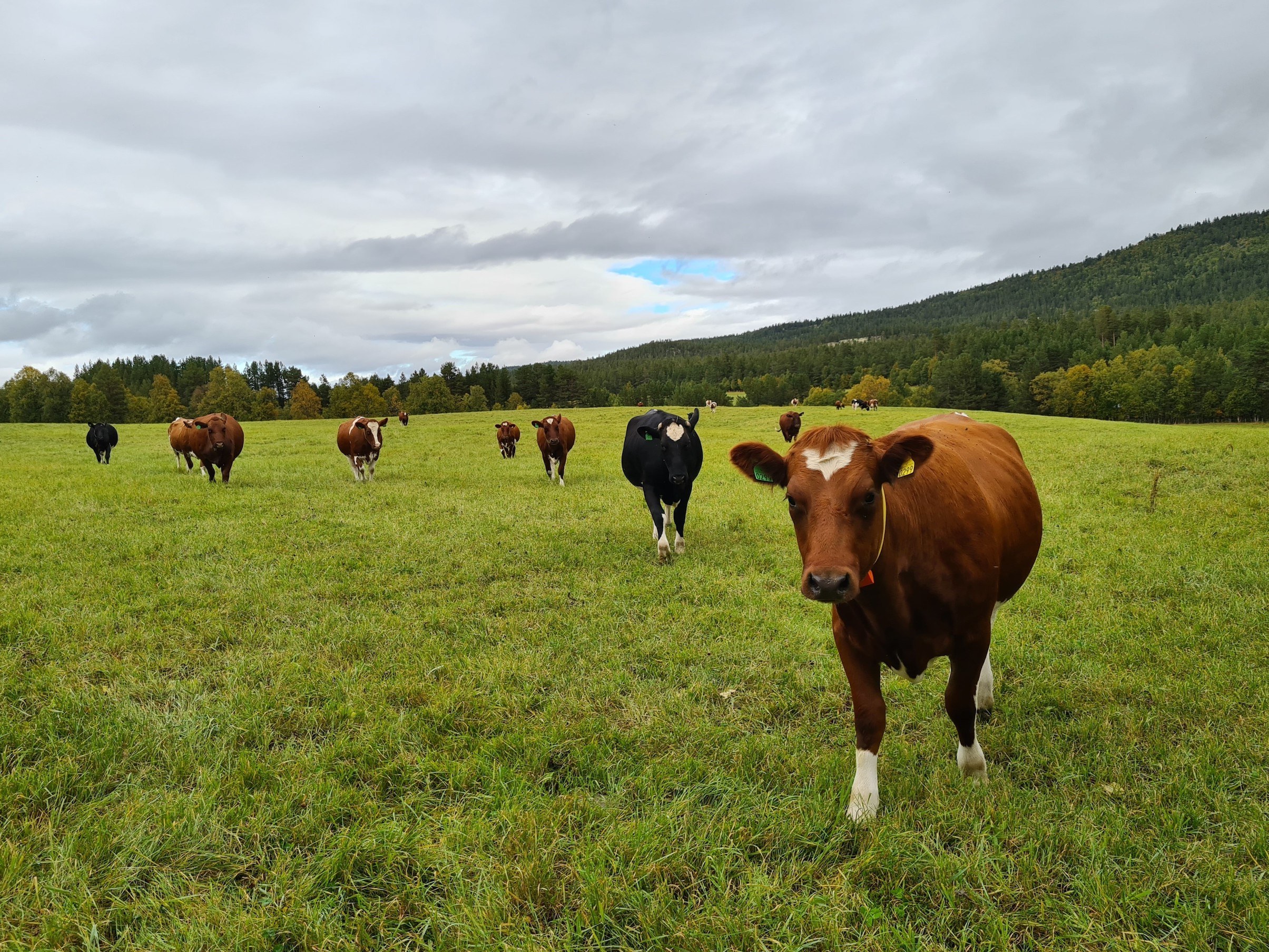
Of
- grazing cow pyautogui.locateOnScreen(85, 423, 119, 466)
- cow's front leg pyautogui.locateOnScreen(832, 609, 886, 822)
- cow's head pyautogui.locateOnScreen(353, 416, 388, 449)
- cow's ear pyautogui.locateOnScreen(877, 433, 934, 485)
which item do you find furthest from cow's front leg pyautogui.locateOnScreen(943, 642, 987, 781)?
grazing cow pyautogui.locateOnScreen(85, 423, 119, 466)

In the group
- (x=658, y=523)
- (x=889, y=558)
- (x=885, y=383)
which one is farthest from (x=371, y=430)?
(x=885, y=383)

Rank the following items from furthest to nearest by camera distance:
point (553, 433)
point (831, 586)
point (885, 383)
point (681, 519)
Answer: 1. point (885, 383)
2. point (553, 433)
3. point (681, 519)
4. point (831, 586)

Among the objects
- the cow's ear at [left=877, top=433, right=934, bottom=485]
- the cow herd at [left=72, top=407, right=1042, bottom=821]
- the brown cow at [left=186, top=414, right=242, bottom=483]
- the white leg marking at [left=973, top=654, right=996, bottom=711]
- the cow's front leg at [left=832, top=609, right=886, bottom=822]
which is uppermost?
the brown cow at [left=186, top=414, right=242, bottom=483]

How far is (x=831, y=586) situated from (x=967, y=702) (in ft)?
5.31

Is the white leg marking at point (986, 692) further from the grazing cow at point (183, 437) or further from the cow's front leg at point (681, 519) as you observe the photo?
the grazing cow at point (183, 437)

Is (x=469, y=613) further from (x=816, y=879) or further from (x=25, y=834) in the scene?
(x=816, y=879)

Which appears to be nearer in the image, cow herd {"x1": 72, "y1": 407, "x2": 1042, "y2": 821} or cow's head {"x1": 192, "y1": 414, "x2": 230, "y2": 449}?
cow herd {"x1": 72, "y1": 407, "x2": 1042, "y2": 821}

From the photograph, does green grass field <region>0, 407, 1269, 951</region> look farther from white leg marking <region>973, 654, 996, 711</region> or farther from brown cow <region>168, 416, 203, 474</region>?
brown cow <region>168, 416, 203, 474</region>

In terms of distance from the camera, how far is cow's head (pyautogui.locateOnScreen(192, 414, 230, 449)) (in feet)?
55.6

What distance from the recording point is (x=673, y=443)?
10.3 metres

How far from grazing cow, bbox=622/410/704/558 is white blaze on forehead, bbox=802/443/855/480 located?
620cm

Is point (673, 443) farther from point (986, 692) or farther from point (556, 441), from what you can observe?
point (556, 441)

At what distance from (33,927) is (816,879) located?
3461mm

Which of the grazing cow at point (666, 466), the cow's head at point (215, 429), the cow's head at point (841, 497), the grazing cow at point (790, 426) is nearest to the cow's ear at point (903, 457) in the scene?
the cow's head at point (841, 497)
